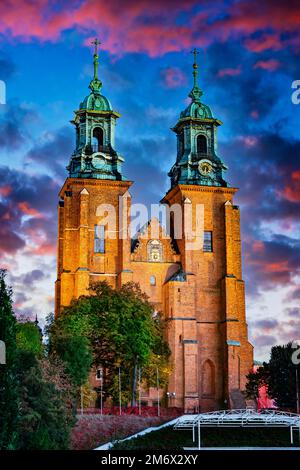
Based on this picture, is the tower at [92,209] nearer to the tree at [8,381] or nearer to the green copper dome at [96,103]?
the green copper dome at [96,103]

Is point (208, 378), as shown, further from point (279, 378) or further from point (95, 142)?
point (95, 142)

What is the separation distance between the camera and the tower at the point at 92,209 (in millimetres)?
86812

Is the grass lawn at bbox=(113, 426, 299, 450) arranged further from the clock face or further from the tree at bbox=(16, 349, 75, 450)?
the clock face

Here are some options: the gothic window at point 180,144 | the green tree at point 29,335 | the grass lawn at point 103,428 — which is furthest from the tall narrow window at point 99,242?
the grass lawn at point 103,428

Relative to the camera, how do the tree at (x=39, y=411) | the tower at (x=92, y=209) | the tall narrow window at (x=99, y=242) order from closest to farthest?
the tree at (x=39, y=411) < the tower at (x=92, y=209) < the tall narrow window at (x=99, y=242)

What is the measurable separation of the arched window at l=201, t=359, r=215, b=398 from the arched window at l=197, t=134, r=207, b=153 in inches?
865

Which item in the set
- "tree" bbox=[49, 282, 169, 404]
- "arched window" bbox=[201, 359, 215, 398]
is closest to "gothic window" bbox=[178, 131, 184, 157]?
"arched window" bbox=[201, 359, 215, 398]

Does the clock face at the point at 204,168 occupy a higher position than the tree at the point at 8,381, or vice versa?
the clock face at the point at 204,168

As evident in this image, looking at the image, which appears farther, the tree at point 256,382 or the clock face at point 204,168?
the clock face at point 204,168

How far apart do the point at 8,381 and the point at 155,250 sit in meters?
47.6

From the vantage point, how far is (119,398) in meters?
75.6
